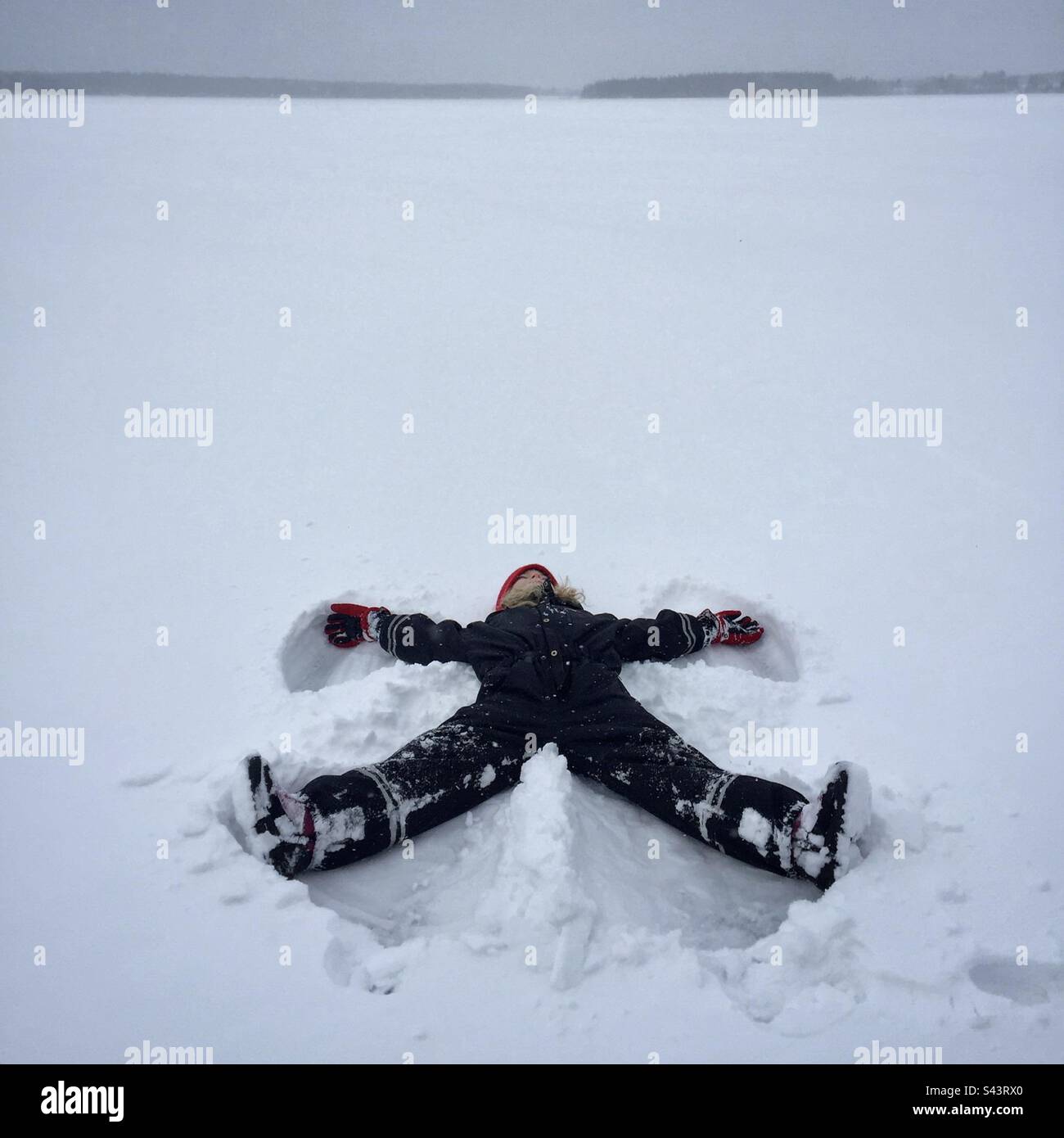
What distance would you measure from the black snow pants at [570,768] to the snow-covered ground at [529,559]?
0.11m

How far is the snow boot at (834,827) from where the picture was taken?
6.81ft

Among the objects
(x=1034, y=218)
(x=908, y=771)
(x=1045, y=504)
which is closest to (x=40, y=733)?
(x=908, y=771)

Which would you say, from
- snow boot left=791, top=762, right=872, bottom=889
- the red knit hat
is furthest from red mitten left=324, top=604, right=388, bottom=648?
snow boot left=791, top=762, right=872, bottom=889

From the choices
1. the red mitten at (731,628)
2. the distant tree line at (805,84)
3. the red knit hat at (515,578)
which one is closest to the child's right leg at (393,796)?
the red knit hat at (515,578)

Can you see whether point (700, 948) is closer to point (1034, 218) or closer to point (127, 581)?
point (127, 581)

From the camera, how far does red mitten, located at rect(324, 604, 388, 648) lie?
3.13 m


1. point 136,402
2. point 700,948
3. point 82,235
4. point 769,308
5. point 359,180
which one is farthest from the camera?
point 359,180

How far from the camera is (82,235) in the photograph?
6285 mm

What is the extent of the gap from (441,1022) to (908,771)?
1602 mm

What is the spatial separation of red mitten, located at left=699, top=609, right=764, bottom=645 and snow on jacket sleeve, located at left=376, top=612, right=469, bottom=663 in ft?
3.15

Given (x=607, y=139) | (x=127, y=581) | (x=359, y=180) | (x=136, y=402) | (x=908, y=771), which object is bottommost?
(x=908, y=771)

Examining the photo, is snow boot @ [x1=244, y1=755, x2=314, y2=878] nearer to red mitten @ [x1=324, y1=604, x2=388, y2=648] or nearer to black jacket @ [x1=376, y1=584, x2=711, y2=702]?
black jacket @ [x1=376, y1=584, x2=711, y2=702]

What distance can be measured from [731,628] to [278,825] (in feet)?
6.11

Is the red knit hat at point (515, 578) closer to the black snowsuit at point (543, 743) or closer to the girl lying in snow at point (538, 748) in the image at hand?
the girl lying in snow at point (538, 748)
